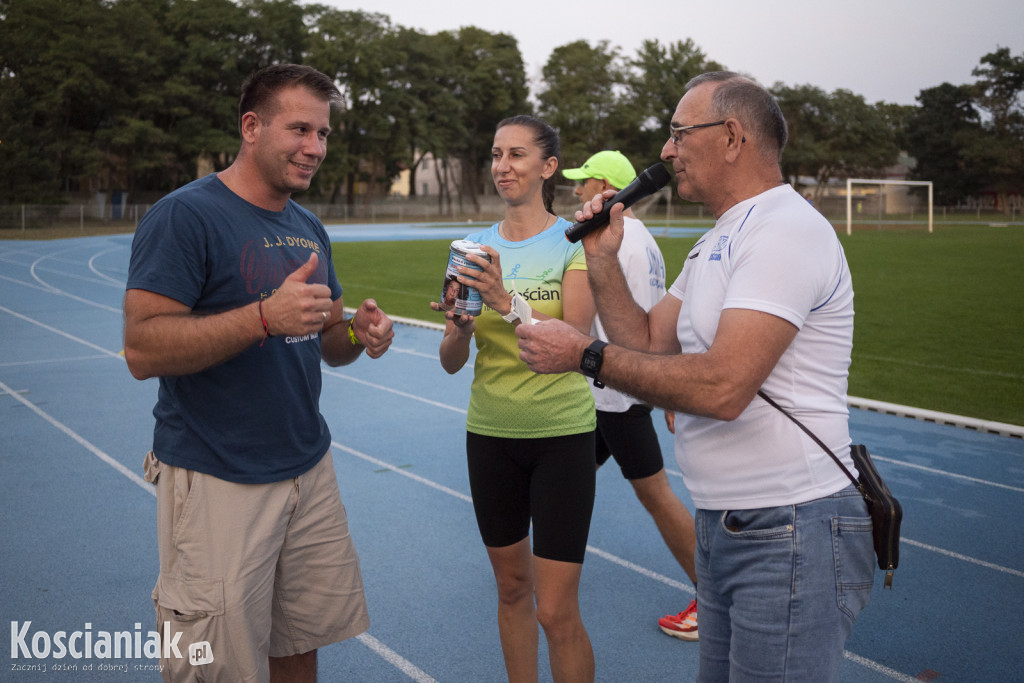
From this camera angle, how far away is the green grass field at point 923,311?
8930mm

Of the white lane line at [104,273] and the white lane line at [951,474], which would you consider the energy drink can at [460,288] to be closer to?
the white lane line at [951,474]

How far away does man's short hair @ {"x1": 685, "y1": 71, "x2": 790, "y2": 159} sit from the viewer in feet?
7.14

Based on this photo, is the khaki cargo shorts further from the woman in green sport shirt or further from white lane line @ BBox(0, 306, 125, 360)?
white lane line @ BBox(0, 306, 125, 360)

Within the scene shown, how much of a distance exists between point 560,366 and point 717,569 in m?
0.68

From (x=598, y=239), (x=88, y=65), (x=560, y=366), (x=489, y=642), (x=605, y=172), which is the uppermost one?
(x=88, y=65)

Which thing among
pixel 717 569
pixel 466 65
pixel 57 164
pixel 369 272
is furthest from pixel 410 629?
pixel 466 65

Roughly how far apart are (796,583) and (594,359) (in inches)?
29.4

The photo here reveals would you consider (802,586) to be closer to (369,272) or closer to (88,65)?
(369,272)

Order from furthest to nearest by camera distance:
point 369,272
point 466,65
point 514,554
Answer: point 466,65
point 369,272
point 514,554

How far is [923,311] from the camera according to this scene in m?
14.6

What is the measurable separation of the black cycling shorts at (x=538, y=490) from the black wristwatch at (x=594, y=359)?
951 mm

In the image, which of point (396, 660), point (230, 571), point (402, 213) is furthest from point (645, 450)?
Answer: point (402, 213)

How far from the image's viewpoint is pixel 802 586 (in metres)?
2.00

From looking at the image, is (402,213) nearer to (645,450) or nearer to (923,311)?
(923,311)
